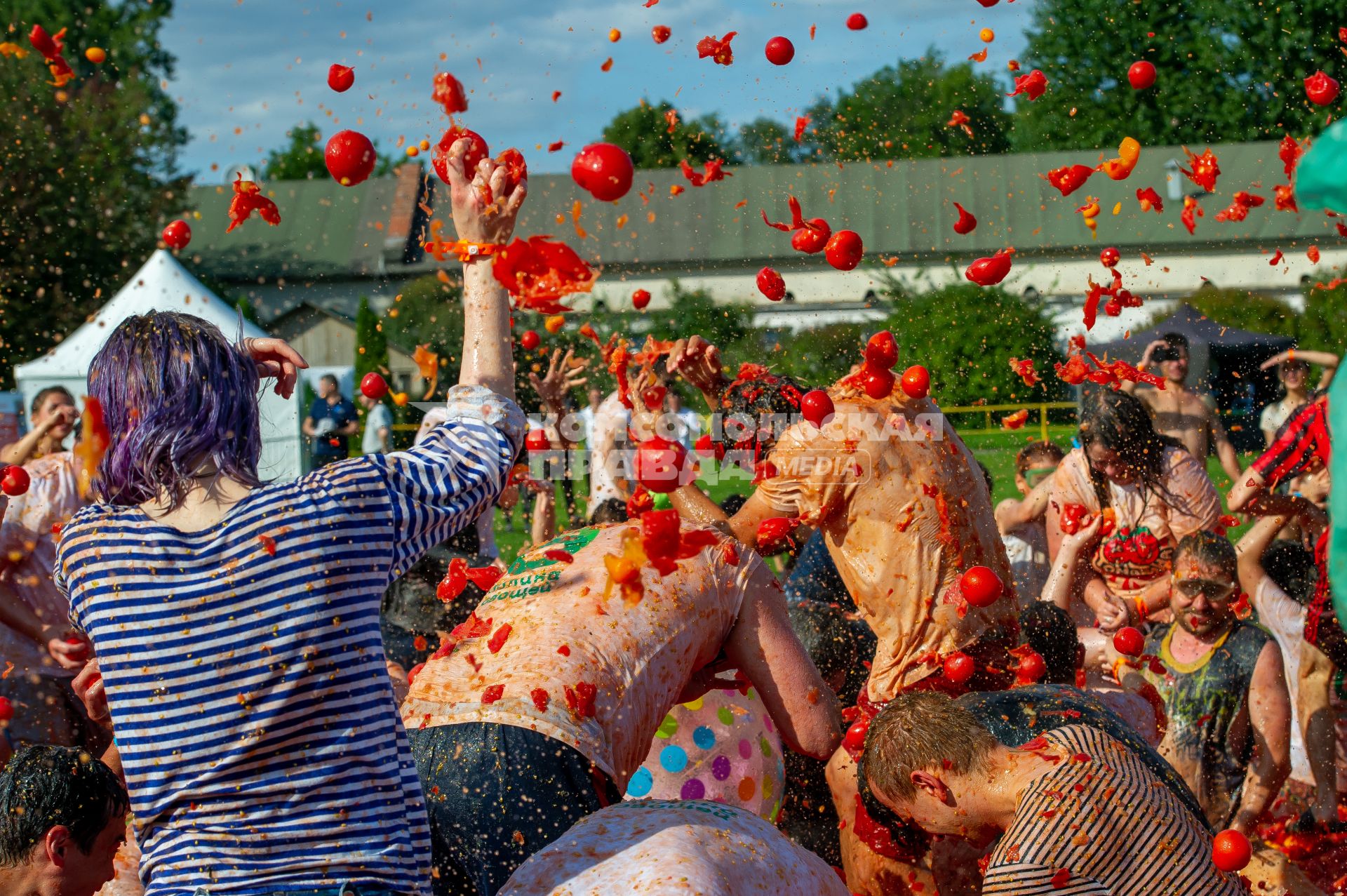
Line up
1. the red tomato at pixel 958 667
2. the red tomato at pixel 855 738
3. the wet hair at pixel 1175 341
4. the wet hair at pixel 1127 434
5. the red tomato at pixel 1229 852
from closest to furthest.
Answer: the red tomato at pixel 1229 852
the red tomato at pixel 855 738
the red tomato at pixel 958 667
the wet hair at pixel 1127 434
the wet hair at pixel 1175 341

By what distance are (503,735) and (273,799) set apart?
0.84 m

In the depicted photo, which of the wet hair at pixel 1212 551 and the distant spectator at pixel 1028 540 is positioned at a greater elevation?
the wet hair at pixel 1212 551

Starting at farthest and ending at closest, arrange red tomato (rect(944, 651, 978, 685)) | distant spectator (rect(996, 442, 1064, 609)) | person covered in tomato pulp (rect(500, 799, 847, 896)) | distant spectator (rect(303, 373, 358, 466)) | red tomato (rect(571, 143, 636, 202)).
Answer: distant spectator (rect(303, 373, 358, 466)) < distant spectator (rect(996, 442, 1064, 609)) < red tomato (rect(944, 651, 978, 685)) < red tomato (rect(571, 143, 636, 202)) < person covered in tomato pulp (rect(500, 799, 847, 896))

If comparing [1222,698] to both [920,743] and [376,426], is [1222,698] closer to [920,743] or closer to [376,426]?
[920,743]

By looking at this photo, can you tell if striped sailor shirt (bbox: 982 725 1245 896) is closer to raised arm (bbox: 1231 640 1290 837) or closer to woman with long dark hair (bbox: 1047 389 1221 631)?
raised arm (bbox: 1231 640 1290 837)

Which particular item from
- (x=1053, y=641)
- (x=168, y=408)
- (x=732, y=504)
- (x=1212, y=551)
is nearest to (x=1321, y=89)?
(x=1212, y=551)

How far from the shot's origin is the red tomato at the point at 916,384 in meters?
3.89

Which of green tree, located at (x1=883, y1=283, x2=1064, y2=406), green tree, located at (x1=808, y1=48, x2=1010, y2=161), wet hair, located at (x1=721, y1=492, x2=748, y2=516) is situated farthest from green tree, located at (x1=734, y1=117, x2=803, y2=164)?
green tree, located at (x1=808, y1=48, x2=1010, y2=161)

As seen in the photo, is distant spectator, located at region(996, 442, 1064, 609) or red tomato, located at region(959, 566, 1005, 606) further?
distant spectator, located at region(996, 442, 1064, 609)

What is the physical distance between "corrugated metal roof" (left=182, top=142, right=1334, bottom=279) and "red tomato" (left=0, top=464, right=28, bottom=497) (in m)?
27.5

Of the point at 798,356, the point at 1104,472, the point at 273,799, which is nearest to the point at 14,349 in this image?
the point at 798,356

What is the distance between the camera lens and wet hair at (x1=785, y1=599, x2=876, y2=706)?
13.4 ft

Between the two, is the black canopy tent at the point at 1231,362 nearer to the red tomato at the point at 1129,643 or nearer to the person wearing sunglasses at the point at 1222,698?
the red tomato at the point at 1129,643

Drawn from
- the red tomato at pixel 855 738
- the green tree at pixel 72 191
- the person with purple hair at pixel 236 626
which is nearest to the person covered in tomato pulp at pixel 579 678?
the red tomato at pixel 855 738
